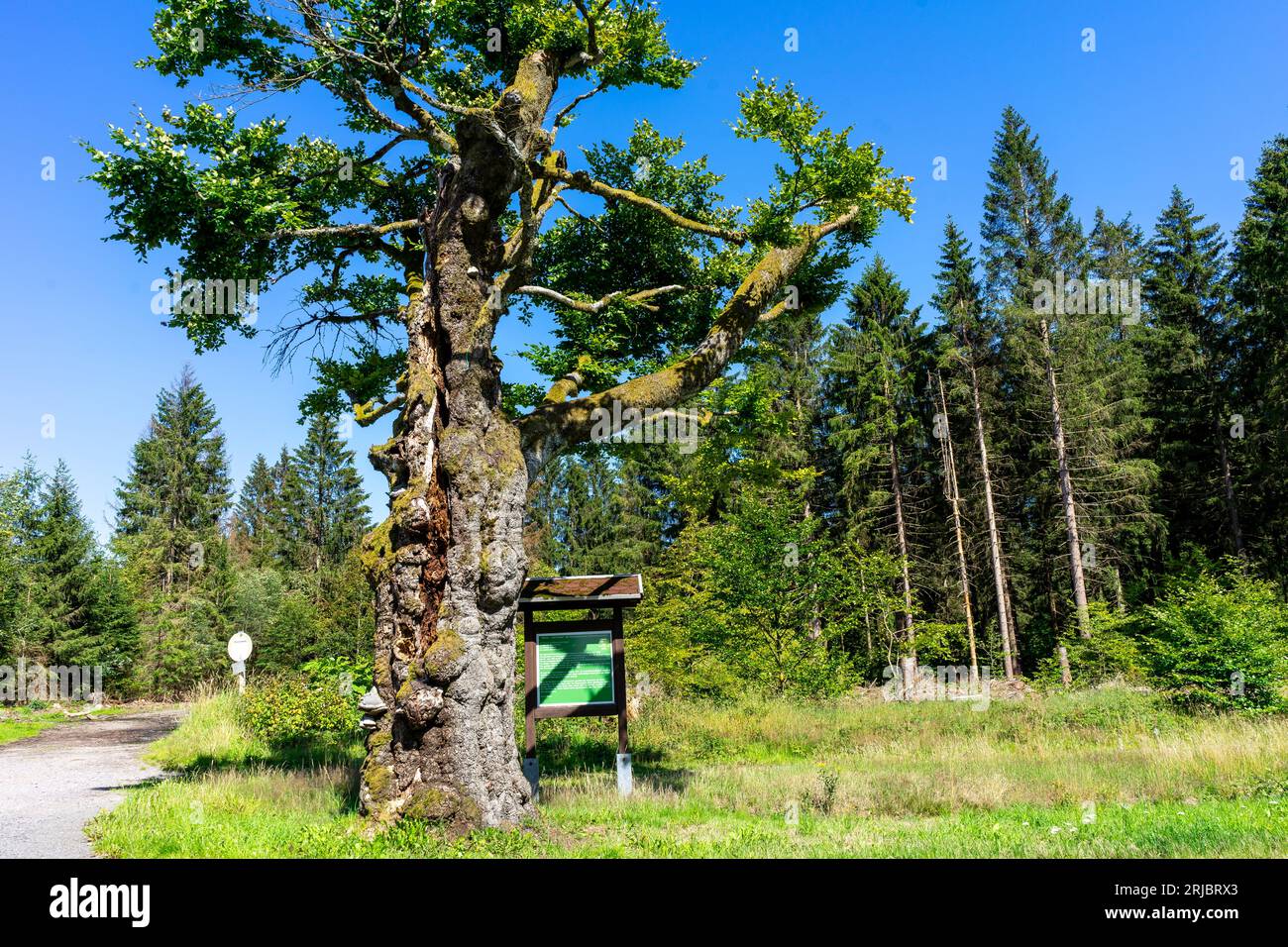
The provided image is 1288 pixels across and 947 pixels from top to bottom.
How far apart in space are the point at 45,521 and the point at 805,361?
34161 millimetres

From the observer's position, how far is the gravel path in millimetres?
7379

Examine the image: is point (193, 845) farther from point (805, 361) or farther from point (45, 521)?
point (805, 361)

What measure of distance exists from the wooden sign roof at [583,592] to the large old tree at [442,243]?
1.93 m

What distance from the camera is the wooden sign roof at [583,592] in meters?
10.6

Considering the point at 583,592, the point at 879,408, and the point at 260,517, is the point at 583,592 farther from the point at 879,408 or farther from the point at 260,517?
the point at 260,517

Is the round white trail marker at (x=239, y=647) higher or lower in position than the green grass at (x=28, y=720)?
higher

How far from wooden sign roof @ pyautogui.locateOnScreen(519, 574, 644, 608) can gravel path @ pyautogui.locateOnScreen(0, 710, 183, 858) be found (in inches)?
213

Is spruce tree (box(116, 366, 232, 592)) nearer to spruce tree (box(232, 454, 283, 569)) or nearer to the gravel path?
spruce tree (box(232, 454, 283, 569))

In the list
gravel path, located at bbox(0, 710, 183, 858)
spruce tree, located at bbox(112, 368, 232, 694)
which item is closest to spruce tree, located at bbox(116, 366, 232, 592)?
spruce tree, located at bbox(112, 368, 232, 694)

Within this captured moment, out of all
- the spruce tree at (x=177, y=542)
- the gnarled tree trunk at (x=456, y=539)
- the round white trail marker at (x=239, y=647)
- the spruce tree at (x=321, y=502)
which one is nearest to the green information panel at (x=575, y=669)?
the gnarled tree trunk at (x=456, y=539)

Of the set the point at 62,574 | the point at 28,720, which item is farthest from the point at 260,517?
the point at 28,720

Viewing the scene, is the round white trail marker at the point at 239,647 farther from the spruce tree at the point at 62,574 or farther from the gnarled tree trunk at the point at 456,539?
the gnarled tree trunk at the point at 456,539

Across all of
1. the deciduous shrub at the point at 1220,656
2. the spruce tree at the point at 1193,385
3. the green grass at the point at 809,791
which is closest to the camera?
the green grass at the point at 809,791

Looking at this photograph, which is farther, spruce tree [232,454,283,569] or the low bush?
spruce tree [232,454,283,569]
